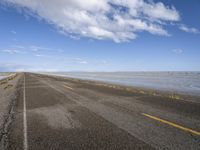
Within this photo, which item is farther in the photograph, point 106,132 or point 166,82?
point 166,82

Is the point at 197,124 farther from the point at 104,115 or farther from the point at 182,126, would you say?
the point at 104,115

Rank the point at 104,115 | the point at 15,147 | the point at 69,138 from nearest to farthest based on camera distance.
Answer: the point at 15,147, the point at 69,138, the point at 104,115

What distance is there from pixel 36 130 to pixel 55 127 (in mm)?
667

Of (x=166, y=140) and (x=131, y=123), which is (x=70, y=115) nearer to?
(x=131, y=123)

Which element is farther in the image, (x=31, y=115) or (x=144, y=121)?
(x=31, y=115)

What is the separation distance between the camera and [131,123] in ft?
21.1

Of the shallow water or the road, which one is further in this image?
the shallow water

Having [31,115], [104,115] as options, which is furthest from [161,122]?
[31,115]

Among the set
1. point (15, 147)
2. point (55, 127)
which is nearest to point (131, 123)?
point (55, 127)

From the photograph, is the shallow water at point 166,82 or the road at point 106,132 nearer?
the road at point 106,132

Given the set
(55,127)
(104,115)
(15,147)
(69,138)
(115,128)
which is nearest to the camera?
(15,147)

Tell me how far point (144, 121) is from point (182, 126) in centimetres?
134

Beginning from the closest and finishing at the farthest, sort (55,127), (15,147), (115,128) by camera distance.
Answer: (15,147) → (115,128) → (55,127)

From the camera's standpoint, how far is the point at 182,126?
6020 millimetres
